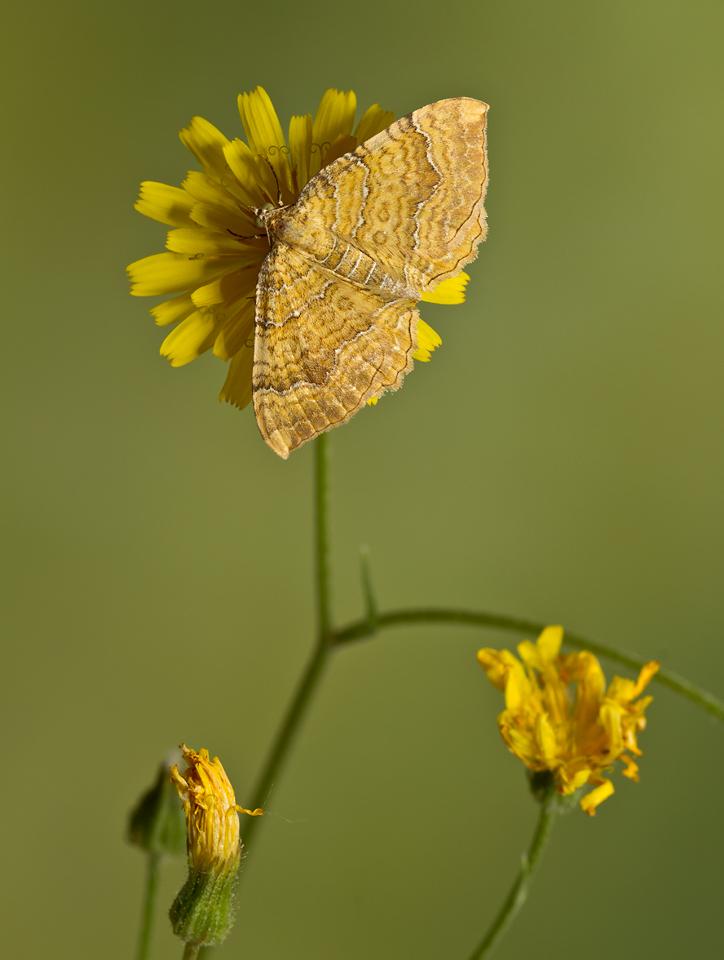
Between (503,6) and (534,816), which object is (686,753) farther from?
(503,6)

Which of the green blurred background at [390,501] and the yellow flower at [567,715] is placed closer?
the yellow flower at [567,715]

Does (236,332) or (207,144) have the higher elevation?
(207,144)

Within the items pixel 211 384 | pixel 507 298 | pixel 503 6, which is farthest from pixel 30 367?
pixel 503 6

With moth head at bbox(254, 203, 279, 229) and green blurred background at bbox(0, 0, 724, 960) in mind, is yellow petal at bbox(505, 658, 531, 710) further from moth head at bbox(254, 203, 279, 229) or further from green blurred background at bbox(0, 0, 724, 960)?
green blurred background at bbox(0, 0, 724, 960)

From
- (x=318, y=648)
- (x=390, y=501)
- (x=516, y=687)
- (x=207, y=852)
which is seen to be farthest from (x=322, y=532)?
(x=390, y=501)

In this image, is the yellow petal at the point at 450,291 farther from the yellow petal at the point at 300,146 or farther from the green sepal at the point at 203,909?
the green sepal at the point at 203,909

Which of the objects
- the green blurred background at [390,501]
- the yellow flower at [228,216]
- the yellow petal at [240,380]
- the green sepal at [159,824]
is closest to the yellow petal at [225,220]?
→ the yellow flower at [228,216]

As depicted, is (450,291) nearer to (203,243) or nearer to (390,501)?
(203,243)
